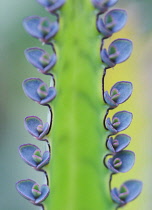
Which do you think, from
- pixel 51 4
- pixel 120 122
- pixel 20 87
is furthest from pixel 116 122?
pixel 20 87

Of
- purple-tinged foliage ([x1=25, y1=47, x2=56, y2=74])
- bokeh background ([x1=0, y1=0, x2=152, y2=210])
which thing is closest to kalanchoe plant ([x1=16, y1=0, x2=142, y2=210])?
purple-tinged foliage ([x1=25, y1=47, x2=56, y2=74])

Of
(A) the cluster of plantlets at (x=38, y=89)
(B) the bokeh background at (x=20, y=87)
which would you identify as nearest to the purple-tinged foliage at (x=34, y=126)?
(A) the cluster of plantlets at (x=38, y=89)

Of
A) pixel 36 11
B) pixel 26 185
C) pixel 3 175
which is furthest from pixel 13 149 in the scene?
pixel 26 185

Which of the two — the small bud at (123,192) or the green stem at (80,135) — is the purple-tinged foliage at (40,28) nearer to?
the green stem at (80,135)

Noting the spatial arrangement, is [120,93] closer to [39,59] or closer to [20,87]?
[39,59]

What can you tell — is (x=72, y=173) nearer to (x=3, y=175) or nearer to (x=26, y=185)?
(x=26, y=185)

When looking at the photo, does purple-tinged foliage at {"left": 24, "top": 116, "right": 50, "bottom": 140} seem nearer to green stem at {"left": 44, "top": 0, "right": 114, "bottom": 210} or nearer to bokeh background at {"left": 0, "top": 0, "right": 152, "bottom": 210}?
green stem at {"left": 44, "top": 0, "right": 114, "bottom": 210}

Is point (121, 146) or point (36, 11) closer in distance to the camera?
point (121, 146)
